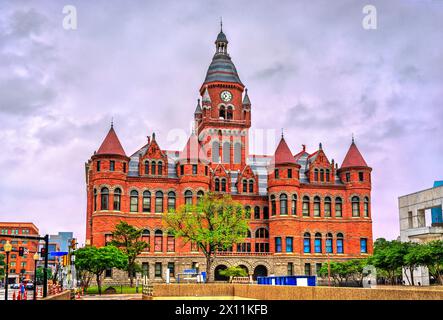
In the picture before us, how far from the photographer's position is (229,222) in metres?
75.0

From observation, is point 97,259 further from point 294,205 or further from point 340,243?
point 340,243

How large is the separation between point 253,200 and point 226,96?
20012 mm

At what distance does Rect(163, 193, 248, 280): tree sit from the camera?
72875mm

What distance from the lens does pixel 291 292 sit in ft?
108

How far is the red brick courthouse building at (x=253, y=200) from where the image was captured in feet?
262

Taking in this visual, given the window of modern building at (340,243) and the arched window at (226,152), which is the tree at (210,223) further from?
the arched window at (226,152)

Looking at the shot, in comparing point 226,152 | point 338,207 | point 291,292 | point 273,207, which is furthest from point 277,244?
point 291,292

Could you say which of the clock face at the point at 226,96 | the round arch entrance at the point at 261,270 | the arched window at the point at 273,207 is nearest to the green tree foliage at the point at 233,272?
the round arch entrance at the point at 261,270

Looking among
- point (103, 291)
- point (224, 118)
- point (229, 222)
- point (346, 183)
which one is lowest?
point (103, 291)

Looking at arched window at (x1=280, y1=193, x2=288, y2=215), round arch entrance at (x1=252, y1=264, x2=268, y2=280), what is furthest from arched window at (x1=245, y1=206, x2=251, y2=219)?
round arch entrance at (x1=252, y1=264, x2=268, y2=280)
